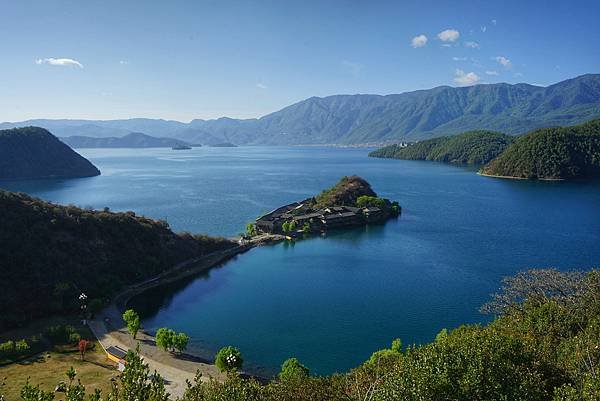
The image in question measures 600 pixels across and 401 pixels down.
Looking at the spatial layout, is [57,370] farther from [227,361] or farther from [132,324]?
[227,361]

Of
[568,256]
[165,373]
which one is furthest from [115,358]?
[568,256]

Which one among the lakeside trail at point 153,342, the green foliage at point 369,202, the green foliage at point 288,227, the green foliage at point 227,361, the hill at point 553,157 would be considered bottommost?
the lakeside trail at point 153,342

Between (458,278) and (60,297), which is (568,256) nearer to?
(458,278)

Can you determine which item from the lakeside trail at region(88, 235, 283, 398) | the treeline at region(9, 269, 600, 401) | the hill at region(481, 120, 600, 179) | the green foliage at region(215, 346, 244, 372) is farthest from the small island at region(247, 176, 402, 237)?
the hill at region(481, 120, 600, 179)

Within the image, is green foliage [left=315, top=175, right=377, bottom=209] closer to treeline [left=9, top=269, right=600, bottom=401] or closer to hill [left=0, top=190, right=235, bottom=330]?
hill [left=0, top=190, right=235, bottom=330]

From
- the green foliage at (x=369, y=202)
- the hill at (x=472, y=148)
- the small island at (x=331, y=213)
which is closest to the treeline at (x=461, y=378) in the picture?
the small island at (x=331, y=213)

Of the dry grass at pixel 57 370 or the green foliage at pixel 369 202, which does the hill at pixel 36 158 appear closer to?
the green foliage at pixel 369 202
